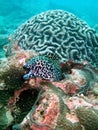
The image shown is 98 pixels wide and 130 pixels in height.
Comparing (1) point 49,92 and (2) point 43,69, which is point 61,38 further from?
(1) point 49,92

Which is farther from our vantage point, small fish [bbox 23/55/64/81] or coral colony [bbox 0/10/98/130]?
small fish [bbox 23/55/64/81]

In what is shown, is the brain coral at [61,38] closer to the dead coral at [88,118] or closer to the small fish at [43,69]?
the small fish at [43,69]

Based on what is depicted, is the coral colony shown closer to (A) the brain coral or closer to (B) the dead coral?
(B) the dead coral

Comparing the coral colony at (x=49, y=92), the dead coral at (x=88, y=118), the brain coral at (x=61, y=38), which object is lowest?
→ the dead coral at (x=88, y=118)

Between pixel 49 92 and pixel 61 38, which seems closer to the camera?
pixel 49 92

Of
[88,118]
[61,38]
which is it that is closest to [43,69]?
[88,118]

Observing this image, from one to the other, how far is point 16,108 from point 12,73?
468mm

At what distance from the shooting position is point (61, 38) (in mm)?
6527

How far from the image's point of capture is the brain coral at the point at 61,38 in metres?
6.28

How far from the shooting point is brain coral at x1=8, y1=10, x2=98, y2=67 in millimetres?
6281

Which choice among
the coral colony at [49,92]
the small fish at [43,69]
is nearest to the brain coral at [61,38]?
the coral colony at [49,92]

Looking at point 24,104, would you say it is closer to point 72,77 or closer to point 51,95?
point 51,95

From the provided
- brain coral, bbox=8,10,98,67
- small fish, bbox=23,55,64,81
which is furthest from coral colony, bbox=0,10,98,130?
brain coral, bbox=8,10,98,67

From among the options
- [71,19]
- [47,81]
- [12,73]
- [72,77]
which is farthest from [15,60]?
[71,19]
